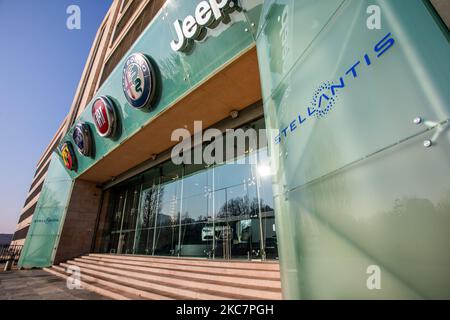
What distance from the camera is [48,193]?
16.8 meters

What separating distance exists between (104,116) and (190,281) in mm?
8457

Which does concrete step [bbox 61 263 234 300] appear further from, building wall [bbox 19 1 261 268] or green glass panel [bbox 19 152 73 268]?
green glass panel [bbox 19 152 73 268]

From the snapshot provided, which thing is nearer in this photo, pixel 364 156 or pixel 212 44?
pixel 364 156

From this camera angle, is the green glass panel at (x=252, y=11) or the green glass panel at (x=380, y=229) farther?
the green glass panel at (x=252, y=11)

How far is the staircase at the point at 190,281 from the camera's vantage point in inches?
188

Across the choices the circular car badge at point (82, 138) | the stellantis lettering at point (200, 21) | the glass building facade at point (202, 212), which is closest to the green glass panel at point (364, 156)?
the stellantis lettering at point (200, 21)

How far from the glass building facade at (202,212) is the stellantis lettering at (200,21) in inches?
131

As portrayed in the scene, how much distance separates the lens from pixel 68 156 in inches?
571

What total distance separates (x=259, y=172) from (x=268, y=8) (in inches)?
200

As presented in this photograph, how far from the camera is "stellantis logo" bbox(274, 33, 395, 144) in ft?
5.59

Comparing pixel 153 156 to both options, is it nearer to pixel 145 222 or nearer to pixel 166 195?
pixel 166 195

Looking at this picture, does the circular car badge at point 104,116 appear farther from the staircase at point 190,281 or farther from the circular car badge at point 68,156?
the staircase at point 190,281

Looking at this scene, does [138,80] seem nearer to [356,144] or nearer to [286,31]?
[286,31]

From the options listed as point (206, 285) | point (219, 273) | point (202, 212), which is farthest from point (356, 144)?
point (202, 212)
